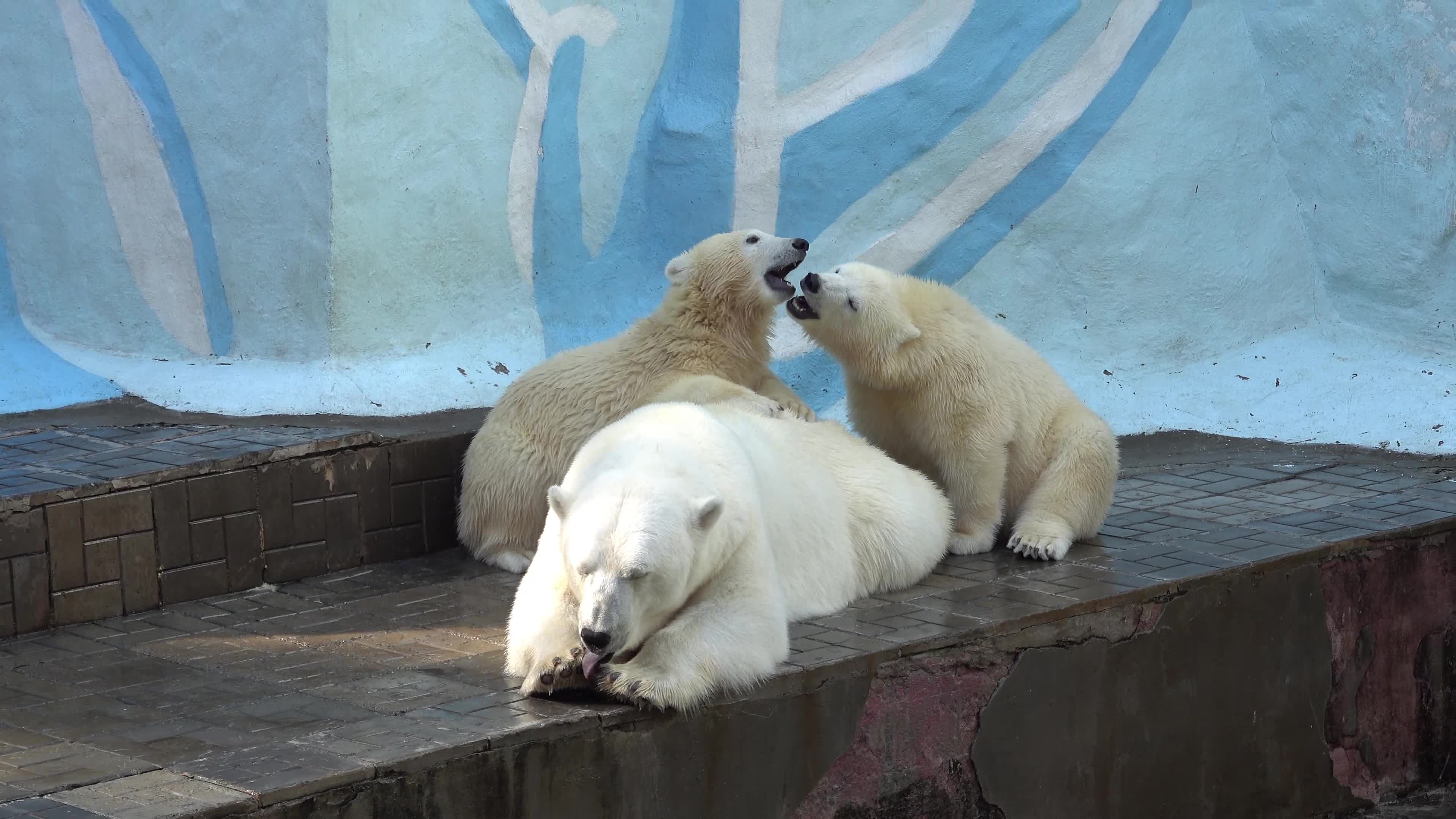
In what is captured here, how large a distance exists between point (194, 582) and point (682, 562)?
83.4 inches

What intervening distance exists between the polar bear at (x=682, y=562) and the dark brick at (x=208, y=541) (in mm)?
1462

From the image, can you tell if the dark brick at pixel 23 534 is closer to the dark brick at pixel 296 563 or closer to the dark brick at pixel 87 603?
the dark brick at pixel 87 603

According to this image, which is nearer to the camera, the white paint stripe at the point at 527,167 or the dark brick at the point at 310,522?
the dark brick at the point at 310,522

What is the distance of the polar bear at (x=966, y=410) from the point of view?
5.17 meters

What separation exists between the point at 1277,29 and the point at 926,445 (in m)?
3.85

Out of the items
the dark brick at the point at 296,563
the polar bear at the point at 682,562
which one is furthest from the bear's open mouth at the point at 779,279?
the dark brick at the point at 296,563

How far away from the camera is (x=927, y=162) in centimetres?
786

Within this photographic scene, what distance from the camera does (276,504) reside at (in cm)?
539

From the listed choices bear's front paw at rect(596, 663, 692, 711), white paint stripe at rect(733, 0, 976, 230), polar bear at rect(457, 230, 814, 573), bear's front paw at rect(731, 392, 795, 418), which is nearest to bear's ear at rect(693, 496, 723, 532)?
bear's front paw at rect(596, 663, 692, 711)

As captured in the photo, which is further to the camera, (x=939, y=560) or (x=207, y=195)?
(x=207, y=195)

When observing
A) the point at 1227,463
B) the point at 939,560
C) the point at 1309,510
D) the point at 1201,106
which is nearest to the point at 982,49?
the point at 1201,106

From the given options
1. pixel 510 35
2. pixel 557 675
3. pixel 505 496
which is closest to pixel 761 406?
pixel 505 496

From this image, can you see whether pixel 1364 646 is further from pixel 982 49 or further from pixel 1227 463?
pixel 982 49

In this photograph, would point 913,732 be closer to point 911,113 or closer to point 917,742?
point 917,742
